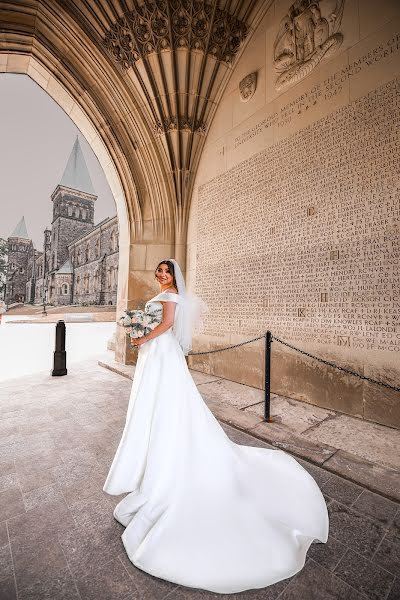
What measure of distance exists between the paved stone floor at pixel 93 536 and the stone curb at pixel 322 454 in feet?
0.25

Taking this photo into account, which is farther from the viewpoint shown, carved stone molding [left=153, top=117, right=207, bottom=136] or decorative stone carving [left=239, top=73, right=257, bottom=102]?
carved stone molding [left=153, top=117, right=207, bottom=136]

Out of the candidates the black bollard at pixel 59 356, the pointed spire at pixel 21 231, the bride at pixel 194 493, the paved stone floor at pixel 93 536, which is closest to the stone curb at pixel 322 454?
the paved stone floor at pixel 93 536

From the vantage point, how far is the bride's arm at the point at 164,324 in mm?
1948

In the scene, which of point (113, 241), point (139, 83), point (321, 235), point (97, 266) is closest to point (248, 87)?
point (139, 83)

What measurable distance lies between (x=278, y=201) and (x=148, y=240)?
10.1ft

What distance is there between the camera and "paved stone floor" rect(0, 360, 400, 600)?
1221 mm

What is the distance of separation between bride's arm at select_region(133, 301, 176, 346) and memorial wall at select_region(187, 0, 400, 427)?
2.54 m

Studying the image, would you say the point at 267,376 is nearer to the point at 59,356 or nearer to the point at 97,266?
the point at 59,356

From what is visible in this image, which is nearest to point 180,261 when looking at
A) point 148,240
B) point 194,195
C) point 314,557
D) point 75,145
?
point 148,240

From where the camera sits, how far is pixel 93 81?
5.52 m

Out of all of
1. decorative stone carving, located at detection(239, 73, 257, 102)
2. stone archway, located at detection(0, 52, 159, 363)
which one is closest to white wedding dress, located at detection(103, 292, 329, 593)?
stone archway, located at detection(0, 52, 159, 363)

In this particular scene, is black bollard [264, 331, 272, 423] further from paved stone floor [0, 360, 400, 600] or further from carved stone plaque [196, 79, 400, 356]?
carved stone plaque [196, 79, 400, 356]

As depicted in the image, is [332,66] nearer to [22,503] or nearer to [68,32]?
[68,32]

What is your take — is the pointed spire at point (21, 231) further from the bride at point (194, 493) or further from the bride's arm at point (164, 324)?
the bride at point (194, 493)
